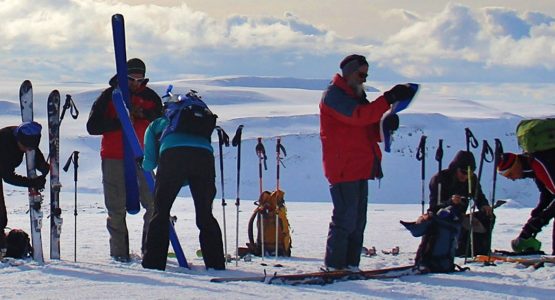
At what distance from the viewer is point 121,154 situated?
7129 mm

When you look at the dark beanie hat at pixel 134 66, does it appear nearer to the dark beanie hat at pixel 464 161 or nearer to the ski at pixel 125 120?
the ski at pixel 125 120

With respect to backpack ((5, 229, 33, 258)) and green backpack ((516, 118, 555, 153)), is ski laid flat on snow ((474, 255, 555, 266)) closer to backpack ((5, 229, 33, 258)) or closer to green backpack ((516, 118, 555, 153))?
green backpack ((516, 118, 555, 153))

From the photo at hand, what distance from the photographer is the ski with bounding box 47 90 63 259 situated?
7.15 meters

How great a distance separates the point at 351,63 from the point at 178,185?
146cm

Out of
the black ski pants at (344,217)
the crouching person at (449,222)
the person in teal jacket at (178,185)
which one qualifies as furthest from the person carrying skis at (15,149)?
the crouching person at (449,222)

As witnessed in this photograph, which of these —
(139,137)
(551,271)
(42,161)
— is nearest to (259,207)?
(139,137)

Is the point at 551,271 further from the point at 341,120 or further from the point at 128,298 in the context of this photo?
the point at 128,298

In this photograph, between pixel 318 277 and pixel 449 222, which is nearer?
pixel 318 277

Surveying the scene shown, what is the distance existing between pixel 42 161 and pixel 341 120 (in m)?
2.51

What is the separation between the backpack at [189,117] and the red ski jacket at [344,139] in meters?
0.81

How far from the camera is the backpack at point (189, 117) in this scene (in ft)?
20.3

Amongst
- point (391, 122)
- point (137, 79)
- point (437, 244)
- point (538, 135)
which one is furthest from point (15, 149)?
point (538, 135)

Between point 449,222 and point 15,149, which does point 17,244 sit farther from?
point 449,222

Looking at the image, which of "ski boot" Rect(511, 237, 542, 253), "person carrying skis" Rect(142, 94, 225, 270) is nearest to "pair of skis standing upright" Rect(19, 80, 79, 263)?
"person carrying skis" Rect(142, 94, 225, 270)
